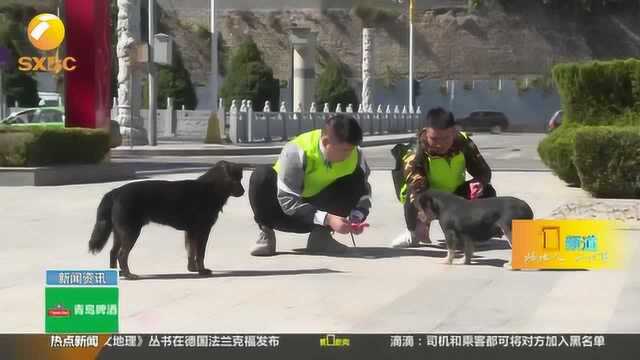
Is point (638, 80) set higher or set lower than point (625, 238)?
higher

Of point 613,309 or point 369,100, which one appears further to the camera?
point 369,100

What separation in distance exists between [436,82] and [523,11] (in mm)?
6593

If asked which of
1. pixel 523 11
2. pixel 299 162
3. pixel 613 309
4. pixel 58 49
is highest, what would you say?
pixel 523 11

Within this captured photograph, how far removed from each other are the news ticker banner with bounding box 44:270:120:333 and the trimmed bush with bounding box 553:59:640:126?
960 cm

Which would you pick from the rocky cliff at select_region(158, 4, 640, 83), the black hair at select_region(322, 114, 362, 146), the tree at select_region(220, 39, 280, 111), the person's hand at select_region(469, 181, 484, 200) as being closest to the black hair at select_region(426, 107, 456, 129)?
the person's hand at select_region(469, 181, 484, 200)

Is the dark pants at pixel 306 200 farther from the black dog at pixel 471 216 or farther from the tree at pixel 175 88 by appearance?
the tree at pixel 175 88

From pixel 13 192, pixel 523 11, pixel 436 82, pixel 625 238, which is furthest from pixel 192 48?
pixel 625 238

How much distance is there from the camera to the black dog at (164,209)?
24.1 feet

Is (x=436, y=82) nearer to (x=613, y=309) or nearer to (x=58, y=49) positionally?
(x=58, y=49)

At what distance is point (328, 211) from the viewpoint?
339 inches

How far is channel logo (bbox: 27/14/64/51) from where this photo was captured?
18837 mm

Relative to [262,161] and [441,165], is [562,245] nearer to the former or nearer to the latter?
[441,165]

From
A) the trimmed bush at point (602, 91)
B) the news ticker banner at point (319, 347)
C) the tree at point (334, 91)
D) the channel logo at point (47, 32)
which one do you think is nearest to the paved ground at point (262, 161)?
the channel logo at point (47, 32)

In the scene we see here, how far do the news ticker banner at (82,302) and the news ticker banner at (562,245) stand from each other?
122 inches
